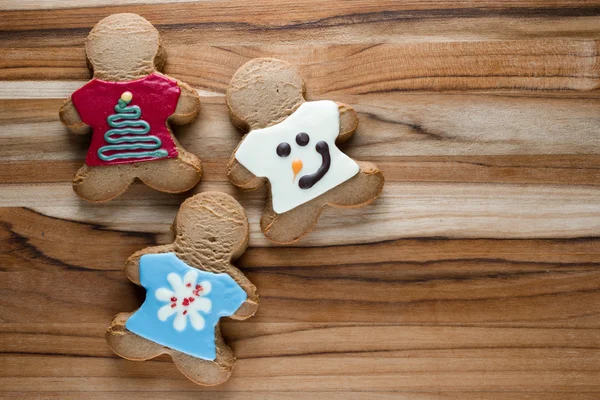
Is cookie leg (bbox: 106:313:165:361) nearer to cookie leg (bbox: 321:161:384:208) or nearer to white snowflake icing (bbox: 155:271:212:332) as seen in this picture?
white snowflake icing (bbox: 155:271:212:332)

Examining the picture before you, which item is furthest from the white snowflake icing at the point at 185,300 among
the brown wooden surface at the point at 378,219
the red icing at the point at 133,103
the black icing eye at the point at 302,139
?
the black icing eye at the point at 302,139

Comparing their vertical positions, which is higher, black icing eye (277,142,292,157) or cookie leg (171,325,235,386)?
black icing eye (277,142,292,157)

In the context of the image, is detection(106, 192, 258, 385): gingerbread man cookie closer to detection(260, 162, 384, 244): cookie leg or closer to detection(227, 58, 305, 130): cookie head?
detection(260, 162, 384, 244): cookie leg

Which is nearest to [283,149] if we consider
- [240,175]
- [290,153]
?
[290,153]

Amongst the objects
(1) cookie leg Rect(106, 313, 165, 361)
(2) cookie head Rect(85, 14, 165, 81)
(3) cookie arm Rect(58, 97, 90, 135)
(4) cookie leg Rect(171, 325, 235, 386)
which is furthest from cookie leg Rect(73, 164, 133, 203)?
(4) cookie leg Rect(171, 325, 235, 386)

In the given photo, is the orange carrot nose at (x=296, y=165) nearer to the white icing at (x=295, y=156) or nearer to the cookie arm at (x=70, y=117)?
the white icing at (x=295, y=156)

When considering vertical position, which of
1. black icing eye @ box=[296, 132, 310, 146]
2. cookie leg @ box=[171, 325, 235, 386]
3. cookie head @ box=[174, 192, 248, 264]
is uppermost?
black icing eye @ box=[296, 132, 310, 146]
